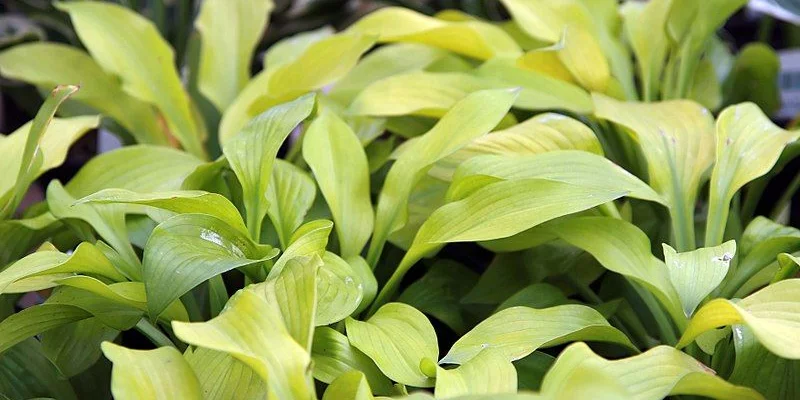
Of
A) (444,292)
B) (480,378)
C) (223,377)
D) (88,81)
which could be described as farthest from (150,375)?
(88,81)

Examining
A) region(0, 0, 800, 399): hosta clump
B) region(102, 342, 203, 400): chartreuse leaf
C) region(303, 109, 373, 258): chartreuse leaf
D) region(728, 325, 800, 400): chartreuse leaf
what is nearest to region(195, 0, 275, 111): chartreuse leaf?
region(0, 0, 800, 399): hosta clump

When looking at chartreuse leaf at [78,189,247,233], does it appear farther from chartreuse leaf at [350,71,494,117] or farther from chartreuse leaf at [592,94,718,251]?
chartreuse leaf at [592,94,718,251]

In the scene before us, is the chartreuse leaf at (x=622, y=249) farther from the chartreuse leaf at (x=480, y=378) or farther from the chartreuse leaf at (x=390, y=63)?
the chartreuse leaf at (x=390, y=63)

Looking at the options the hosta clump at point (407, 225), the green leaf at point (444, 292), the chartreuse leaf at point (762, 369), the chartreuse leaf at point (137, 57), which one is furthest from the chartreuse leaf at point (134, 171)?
the chartreuse leaf at point (762, 369)

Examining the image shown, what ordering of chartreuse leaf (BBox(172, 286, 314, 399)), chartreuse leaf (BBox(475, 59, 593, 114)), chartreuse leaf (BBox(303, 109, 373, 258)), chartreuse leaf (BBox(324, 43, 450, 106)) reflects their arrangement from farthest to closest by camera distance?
chartreuse leaf (BBox(324, 43, 450, 106)) → chartreuse leaf (BBox(475, 59, 593, 114)) → chartreuse leaf (BBox(303, 109, 373, 258)) → chartreuse leaf (BBox(172, 286, 314, 399))

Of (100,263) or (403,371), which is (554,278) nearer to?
(403,371)

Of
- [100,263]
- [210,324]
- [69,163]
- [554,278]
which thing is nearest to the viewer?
[210,324]

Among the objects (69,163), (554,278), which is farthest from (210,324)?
(69,163)
